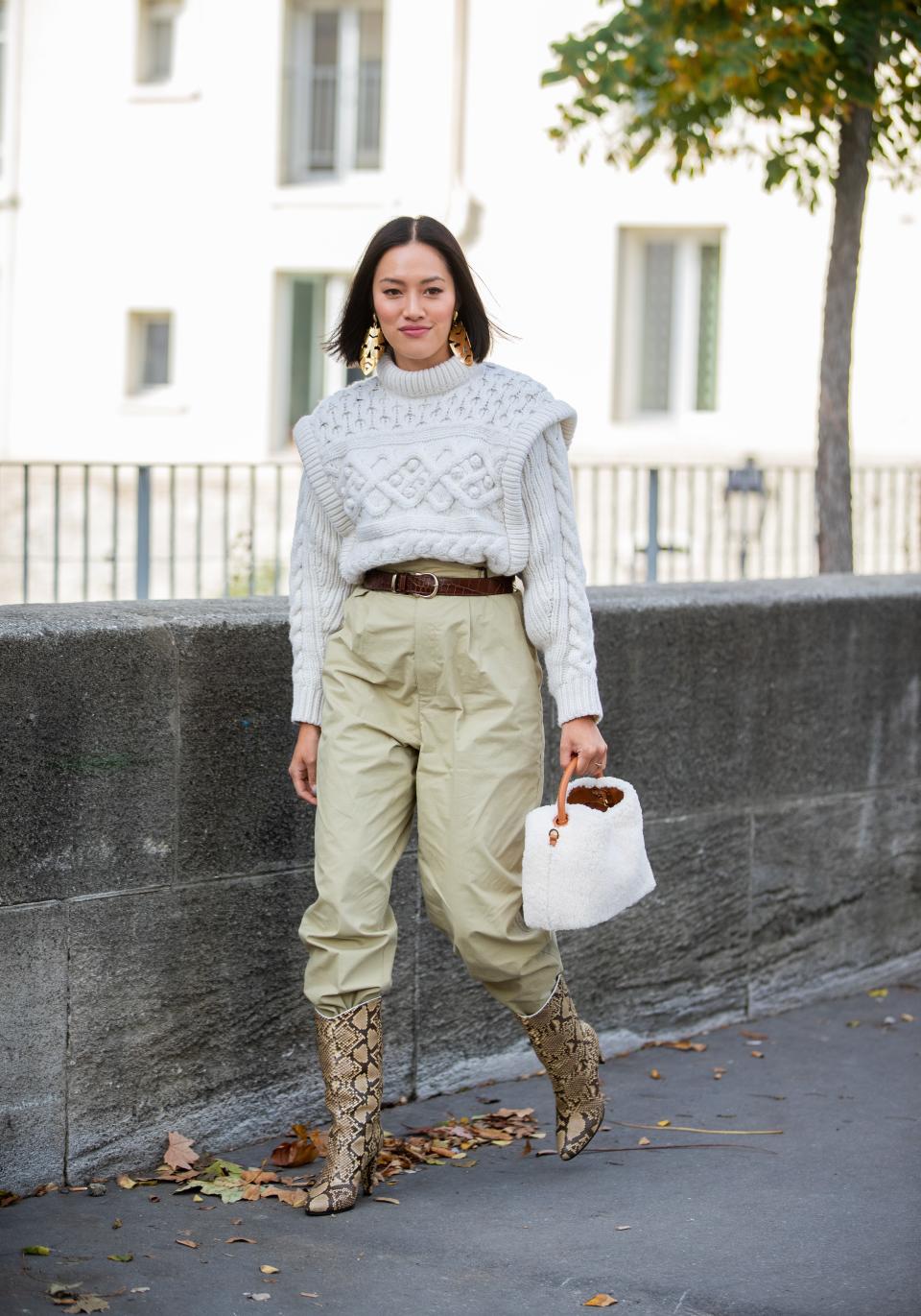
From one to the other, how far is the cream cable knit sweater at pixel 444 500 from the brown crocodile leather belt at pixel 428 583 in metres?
Answer: 0.05

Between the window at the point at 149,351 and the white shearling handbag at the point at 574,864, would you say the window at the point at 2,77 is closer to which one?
the window at the point at 149,351

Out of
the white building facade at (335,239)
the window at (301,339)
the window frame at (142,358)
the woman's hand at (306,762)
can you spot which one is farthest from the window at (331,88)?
the woman's hand at (306,762)

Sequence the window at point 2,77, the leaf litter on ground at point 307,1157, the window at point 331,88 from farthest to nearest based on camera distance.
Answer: the window at point 2,77, the window at point 331,88, the leaf litter on ground at point 307,1157

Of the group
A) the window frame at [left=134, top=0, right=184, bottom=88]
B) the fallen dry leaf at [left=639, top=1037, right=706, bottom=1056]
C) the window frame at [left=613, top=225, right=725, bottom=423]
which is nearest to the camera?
the fallen dry leaf at [left=639, top=1037, right=706, bottom=1056]

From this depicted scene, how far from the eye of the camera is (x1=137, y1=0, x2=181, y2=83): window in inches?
931

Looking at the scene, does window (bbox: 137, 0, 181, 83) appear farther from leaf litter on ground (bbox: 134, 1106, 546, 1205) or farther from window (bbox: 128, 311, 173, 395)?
leaf litter on ground (bbox: 134, 1106, 546, 1205)

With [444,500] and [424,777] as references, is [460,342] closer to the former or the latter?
[444,500]

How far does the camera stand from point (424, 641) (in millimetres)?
4180

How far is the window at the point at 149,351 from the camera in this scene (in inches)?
942

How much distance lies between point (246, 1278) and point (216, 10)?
21039 millimetres

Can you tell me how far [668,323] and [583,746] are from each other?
17755 millimetres

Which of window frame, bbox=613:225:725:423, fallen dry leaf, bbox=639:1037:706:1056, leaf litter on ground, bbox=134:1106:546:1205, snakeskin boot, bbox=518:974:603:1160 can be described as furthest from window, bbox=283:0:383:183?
snakeskin boot, bbox=518:974:603:1160

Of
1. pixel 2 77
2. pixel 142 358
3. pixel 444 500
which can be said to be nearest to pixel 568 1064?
pixel 444 500

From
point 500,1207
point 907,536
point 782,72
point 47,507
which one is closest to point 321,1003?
point 500,1207
